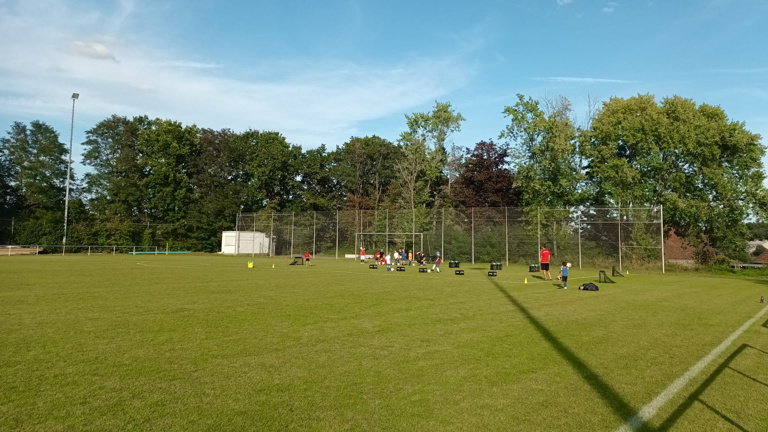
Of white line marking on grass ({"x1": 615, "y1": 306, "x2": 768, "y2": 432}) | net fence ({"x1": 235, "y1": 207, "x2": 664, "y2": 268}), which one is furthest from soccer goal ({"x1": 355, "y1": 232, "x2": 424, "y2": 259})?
white line marking on grass ({"x1": 615, "y1": 306, "x2": 768, "y2": 432})

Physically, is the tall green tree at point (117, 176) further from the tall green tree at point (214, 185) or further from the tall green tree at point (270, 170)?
the tall green tree at point (270, 170)

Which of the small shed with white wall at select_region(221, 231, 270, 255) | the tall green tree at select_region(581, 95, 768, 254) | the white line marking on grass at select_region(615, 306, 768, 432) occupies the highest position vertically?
the tall green tree at select_region(581, 95, 768, 254)

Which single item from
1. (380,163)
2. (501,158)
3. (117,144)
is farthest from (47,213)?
(501,158)

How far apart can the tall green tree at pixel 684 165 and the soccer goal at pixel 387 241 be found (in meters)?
17.9

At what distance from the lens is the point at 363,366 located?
663cm

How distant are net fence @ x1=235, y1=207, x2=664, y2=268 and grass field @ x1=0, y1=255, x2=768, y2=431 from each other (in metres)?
24.2

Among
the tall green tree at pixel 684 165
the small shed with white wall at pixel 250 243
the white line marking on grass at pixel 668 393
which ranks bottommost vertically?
the white line marking on grass at pixel 668 393

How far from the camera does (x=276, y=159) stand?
67500 mm

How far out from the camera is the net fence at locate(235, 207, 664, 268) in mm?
35750

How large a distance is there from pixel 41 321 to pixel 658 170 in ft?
147

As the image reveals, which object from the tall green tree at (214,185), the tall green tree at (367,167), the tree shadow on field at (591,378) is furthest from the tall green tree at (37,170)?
the tree shadow on field at (591,378)

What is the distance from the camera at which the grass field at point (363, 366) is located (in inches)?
187

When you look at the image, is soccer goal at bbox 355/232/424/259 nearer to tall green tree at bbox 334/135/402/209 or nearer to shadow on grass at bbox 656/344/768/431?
tall green tree at bbox 334/135/402/209

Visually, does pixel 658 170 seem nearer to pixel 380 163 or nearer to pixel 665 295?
pixel 665 295
